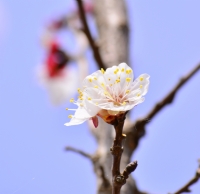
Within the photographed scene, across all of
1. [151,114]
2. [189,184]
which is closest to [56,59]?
[151,114]

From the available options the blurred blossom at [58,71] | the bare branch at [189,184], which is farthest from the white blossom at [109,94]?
the blurred blossom at [58,71]

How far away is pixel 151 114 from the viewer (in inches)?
66.7

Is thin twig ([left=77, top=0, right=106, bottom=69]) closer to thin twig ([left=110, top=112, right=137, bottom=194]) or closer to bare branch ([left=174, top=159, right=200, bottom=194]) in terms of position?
bare branch ([left=174, top=159, right=200, bottom=194])

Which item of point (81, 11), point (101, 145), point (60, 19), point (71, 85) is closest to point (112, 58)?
point (81, 11)

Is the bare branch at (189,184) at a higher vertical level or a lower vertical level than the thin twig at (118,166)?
lower

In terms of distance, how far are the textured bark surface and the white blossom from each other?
36cm

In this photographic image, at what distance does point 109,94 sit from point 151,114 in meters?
0.71

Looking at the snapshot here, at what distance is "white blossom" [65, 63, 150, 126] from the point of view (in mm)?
947

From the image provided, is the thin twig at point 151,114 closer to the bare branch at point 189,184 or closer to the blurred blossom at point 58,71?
the bare branch at point 189,184

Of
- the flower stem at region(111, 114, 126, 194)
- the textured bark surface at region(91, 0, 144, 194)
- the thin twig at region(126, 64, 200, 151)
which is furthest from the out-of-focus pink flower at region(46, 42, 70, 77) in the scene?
the flower stem at region(111, 114, 126, 194)

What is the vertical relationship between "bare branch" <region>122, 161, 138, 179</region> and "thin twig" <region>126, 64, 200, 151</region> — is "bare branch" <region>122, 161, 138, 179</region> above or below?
above

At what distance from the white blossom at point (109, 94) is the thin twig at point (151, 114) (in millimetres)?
555

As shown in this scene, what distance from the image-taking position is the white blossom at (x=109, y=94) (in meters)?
0.95

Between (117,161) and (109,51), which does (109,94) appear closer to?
(117,161)
